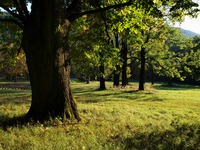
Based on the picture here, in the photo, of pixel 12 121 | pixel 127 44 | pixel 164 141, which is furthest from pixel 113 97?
pixel 164 141

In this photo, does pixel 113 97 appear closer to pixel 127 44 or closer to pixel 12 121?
pixel 127 44

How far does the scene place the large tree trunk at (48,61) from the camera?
384 inches

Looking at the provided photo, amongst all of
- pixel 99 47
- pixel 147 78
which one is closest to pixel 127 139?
pixel 99 47

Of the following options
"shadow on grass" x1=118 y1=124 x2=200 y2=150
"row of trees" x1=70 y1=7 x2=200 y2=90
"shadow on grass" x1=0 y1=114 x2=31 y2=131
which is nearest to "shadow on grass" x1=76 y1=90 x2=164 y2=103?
"row of trees" x1=70 y1=7 x2=200 y2=90

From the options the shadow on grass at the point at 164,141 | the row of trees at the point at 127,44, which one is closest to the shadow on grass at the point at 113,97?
the row of trees at the point at 127,44

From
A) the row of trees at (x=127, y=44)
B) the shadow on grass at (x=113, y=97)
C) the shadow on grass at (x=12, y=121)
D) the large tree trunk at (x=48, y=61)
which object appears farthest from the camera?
the shadow on grass at (x=113, y=97)

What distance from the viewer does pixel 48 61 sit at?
974cm

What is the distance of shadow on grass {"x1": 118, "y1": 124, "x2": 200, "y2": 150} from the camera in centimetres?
639

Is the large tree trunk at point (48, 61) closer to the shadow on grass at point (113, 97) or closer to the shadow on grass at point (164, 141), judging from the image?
the shadow on grass at point (164, 141)

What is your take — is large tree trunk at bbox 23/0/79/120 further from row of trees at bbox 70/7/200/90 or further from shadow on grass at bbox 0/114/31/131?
row of trees at bbox 70/7/200/90

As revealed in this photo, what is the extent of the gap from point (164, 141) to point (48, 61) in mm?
4949

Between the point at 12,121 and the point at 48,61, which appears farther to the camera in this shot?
the point at 12,121

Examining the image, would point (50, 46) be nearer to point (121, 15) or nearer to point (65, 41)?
point (65, 41)

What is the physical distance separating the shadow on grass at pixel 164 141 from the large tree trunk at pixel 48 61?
3307mm
